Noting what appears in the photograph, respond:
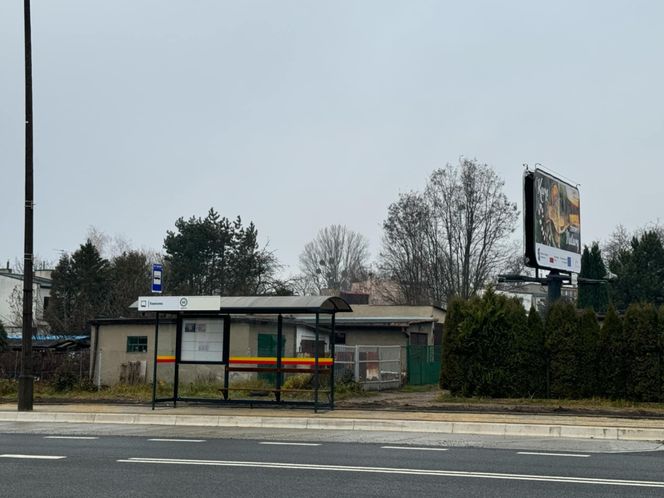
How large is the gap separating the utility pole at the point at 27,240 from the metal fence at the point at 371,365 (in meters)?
10.5

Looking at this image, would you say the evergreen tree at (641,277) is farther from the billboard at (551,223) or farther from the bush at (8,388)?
the bush at (8,388)

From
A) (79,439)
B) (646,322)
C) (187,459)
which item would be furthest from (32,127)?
(646,322)

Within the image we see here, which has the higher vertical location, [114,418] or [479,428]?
[479,428]

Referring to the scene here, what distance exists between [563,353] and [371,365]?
795cm

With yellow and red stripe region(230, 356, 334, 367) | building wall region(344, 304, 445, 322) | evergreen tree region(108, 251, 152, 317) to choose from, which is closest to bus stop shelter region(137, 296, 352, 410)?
yellow and red stripe region(230, 356, 334, 367)

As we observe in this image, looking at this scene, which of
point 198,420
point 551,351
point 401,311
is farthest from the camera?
point 401,311

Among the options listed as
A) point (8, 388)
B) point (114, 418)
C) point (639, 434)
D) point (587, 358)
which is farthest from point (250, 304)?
point (8, 388)

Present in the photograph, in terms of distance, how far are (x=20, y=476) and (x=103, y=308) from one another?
54613mm

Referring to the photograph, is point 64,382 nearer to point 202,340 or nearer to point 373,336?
point 202,340

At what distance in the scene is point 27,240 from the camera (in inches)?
888

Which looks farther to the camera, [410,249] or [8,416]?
[410,249]

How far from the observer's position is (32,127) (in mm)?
22781

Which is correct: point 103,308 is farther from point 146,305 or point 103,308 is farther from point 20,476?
point 20,476

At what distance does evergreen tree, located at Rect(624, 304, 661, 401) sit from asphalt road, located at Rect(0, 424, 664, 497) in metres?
10.5
